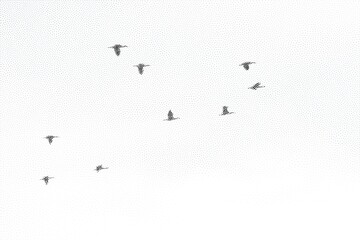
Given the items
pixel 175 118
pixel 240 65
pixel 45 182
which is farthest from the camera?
pixel 45 182

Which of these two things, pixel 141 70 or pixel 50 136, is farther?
pixel 50 136

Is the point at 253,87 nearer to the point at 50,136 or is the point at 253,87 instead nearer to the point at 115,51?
the point at 115,51

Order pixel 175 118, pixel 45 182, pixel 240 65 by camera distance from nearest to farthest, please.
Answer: pixel 240 65 < pixel 175 118 < pixel 45 182

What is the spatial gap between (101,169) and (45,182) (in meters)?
20.6

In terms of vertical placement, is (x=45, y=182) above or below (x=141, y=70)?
below

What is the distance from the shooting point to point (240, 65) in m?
158

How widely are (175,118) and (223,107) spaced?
11.1 meters

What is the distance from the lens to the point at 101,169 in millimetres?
185750

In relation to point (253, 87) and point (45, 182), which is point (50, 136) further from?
point (253, 87)

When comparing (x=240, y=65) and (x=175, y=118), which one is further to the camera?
(x=175, y=118)

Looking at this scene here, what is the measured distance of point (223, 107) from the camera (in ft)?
575

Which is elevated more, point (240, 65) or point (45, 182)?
point (240, 65)

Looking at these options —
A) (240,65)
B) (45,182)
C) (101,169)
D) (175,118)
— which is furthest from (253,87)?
(45,182)

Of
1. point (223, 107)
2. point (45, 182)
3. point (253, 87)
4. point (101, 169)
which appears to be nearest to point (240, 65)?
point (253, 87)
